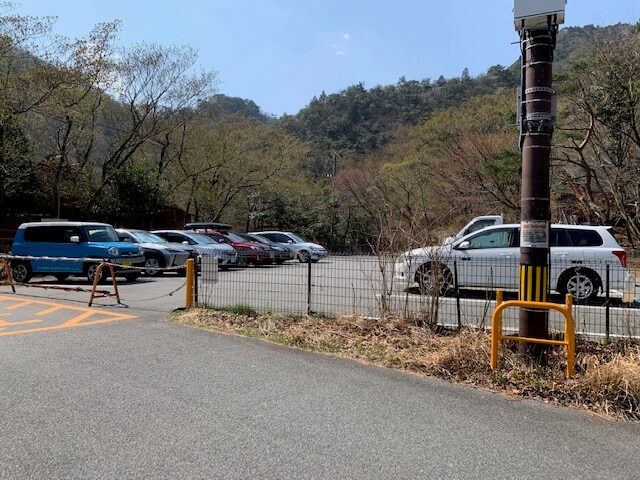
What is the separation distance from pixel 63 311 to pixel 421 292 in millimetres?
6777

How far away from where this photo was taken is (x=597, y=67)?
72.9 feet

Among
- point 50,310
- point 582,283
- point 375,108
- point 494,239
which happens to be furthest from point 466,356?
point 375,108

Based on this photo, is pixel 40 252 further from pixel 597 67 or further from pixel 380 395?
pixel 597 67

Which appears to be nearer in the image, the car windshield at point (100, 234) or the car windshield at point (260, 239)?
the car windshield at point (100, 234)

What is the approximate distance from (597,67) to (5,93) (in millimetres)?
26050

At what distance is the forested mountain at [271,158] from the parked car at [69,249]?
7.38 m

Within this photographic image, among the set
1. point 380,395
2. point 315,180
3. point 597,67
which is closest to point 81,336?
point 380,395

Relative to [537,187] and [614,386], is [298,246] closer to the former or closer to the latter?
[537,187]

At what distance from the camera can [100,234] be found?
50.8ft

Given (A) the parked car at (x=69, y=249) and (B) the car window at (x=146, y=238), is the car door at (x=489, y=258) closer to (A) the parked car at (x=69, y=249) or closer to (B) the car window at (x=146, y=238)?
(A) the parked car at (x=69, y=249)

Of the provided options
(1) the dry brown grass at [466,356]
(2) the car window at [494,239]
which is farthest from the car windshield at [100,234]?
(2) the car window at [494,239]

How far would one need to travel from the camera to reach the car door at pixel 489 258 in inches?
408

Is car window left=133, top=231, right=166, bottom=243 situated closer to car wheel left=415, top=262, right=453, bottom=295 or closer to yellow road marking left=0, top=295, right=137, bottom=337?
yellow road marking left=0, top=295, right=137, bottom=337

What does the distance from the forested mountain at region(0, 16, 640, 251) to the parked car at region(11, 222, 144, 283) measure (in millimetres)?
7379
